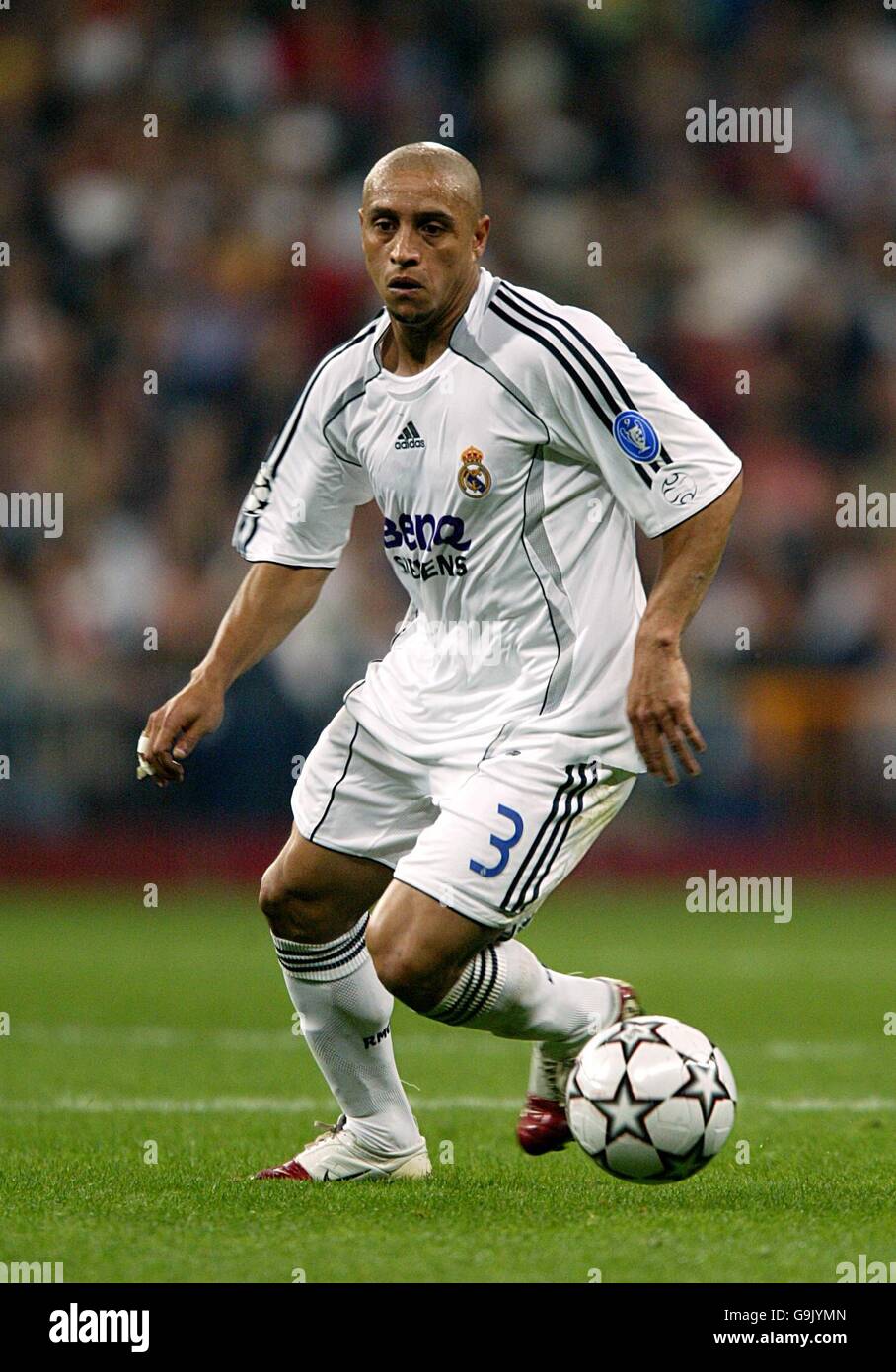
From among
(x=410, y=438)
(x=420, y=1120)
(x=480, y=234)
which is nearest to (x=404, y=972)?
(x=410, y=438)

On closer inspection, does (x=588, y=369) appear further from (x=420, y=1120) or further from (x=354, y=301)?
(x=354, y=301)

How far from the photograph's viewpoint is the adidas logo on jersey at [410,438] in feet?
16.9

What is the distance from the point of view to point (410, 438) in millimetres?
5172

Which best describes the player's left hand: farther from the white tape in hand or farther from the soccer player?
the white tape in hand

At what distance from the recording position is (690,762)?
4.78 meters

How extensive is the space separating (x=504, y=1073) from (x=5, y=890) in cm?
688

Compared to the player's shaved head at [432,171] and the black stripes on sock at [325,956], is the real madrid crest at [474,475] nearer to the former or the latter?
the player's shaved head at [432,171]

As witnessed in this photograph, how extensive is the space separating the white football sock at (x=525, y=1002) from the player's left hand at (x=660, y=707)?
2.13 ft

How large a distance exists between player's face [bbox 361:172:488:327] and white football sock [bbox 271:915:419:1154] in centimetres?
160

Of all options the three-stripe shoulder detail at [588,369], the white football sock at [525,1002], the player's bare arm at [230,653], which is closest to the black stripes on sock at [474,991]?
the white football sock at [525,1002]

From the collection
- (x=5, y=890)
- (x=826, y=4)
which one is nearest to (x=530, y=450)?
(x=5, y=890)

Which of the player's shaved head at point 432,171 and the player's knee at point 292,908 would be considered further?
Answer: the player's knee at point 292,908

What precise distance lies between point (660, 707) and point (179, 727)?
1.33 m

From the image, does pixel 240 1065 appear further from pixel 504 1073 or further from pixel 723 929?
pixel 723 929
